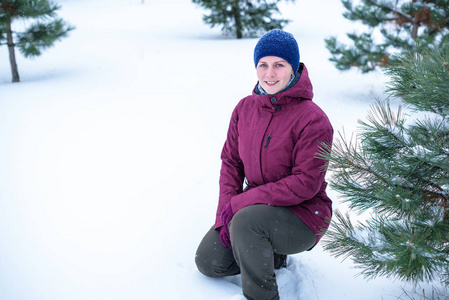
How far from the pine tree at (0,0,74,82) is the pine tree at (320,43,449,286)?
6983mm

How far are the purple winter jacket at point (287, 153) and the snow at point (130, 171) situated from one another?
369mm

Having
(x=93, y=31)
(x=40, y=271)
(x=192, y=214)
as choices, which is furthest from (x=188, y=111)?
(x=93, y=31)

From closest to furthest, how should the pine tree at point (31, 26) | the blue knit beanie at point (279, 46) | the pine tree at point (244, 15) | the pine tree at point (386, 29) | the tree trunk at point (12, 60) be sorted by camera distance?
1. the blue knit beanie at point (279, 46)
2. the pine tree at point (386, 29)
3. the pine tree at point (31, 26)
4. the tree trunk at point (12, 60)
5. the pine tree at point (244, 15)

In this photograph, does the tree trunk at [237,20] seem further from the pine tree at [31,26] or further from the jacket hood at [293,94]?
the jacket hood at [293,94]

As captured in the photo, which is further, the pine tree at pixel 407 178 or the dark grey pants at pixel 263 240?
the dark grey pants at pixel 263 240

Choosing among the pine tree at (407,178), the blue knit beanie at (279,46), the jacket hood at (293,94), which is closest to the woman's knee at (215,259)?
the pine tree at (407,178)

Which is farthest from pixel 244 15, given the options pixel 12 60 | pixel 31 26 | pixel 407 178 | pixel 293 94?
pixel 407 178

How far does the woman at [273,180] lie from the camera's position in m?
1.97

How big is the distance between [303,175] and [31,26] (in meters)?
7.12

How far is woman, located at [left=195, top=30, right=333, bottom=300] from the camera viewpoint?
197cm

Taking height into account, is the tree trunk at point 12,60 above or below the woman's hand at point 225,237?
above

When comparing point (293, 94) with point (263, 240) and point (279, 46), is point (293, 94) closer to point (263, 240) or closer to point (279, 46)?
point (279, 46)

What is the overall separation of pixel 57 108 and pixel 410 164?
4.96 metres

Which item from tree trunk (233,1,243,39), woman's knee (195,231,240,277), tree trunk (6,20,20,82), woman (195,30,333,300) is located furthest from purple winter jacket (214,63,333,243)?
tree trunk (233,1,243,39)
